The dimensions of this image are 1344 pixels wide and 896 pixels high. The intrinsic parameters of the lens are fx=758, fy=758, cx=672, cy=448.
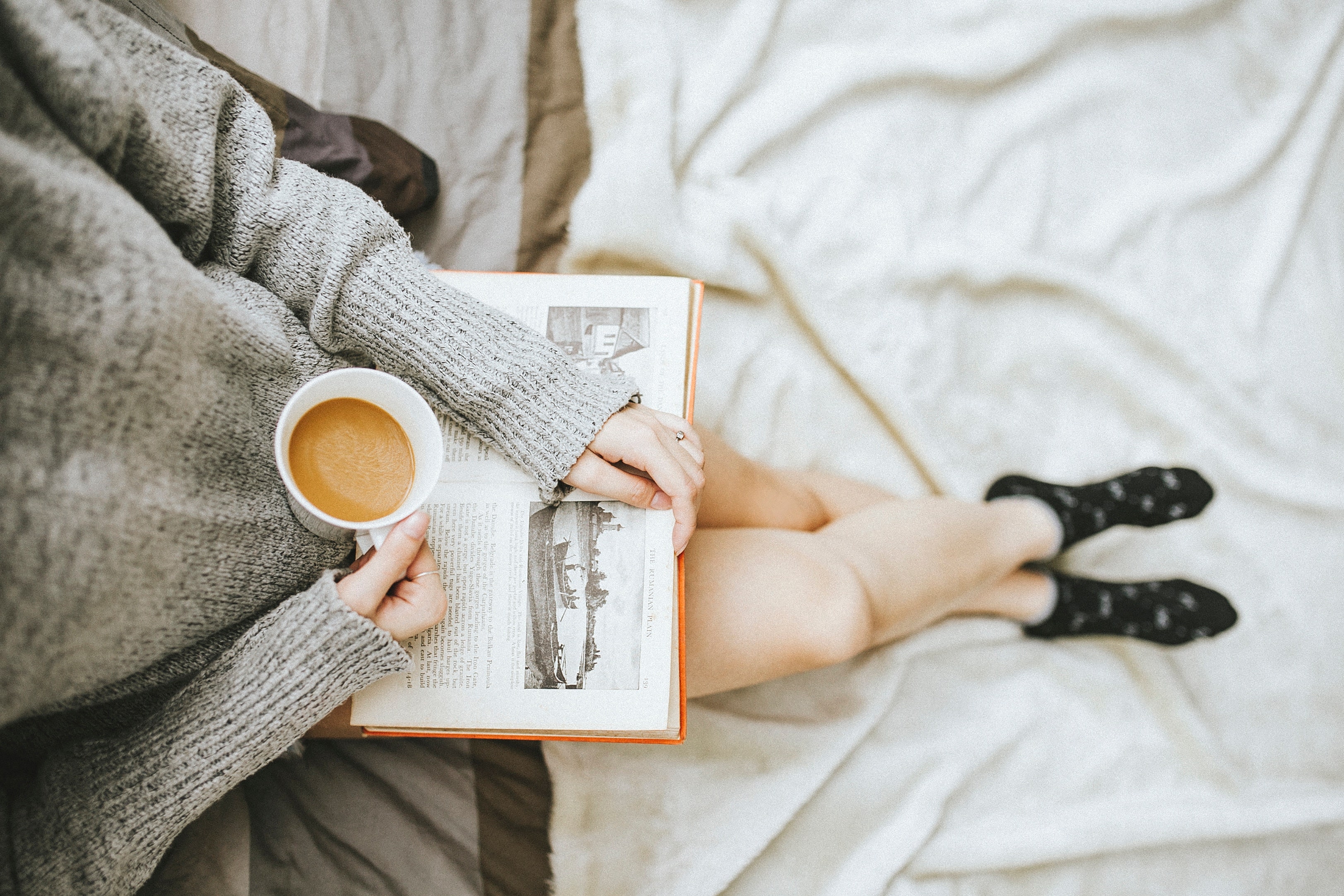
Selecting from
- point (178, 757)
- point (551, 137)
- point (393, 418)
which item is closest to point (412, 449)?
point (393, 418)

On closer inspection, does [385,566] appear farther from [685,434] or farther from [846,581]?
[846,581]

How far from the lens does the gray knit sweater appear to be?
39 centimetres

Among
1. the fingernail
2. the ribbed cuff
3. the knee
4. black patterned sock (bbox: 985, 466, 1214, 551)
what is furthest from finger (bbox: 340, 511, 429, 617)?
black patterned sock (bbox: 985, 466, 1214, 551)

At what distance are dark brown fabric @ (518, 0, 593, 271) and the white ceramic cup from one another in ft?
1.27

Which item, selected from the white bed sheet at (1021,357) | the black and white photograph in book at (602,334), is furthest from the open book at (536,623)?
the white bed sheet at (1021,357)

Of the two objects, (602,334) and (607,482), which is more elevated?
(602,334)

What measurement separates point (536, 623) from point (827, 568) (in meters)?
0.29

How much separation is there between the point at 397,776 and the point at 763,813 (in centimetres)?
38

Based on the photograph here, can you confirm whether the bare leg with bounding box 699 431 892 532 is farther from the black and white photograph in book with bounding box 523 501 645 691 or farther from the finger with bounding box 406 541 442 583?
the finger with bounding box 406 541 442 583

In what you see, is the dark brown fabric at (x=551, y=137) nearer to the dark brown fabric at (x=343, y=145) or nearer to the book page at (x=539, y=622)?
the dark brown fabric at (x=343, y=145)

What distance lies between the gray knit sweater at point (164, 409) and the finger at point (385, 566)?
0.01 meters

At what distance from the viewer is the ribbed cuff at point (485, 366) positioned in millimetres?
577

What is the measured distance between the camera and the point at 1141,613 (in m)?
0.92

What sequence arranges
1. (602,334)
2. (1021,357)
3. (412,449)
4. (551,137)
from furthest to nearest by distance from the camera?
(1021,357) < (551,137) < (602,334) < (412,449)
